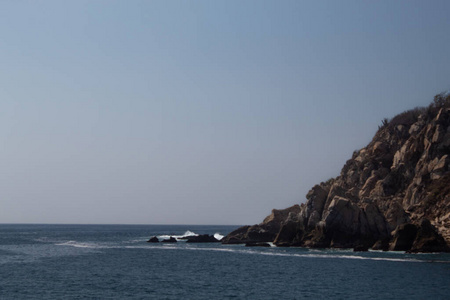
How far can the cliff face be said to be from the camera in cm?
10194

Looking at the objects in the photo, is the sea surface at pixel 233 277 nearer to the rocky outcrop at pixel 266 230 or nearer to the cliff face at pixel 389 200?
the cliff face at pixel 389 200

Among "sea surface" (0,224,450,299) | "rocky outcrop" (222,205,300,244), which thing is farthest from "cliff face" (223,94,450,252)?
"sea surface" (0,224,450,299)

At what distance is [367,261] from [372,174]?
54693 millimetres

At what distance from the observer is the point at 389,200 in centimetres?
11831

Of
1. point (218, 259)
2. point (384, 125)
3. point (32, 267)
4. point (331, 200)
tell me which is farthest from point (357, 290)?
point (384, 125)

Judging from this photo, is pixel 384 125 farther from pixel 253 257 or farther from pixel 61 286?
pixel 61 286

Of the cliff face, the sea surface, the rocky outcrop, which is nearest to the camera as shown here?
the sea surface

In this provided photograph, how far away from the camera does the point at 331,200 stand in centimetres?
11575

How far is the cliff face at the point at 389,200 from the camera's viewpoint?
334 ft

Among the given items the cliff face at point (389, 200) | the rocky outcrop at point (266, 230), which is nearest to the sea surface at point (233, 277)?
the cliff face at point (389, 200)

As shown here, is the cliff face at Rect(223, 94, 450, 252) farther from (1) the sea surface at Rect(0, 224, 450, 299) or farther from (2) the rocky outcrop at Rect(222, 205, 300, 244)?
(1) the sea surface at Rect(0, 224, 450, 299)

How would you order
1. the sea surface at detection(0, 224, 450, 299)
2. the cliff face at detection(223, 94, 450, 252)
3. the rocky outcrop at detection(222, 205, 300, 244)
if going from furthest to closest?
the rocky outcrop at detection(222, 205, 300, 244), the cliff face at detection(223, 94, 450, 252), the sea surface at detection(0, 224, 450, 299)

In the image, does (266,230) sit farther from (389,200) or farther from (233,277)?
(233,277)

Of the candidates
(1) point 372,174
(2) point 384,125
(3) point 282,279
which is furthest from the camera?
(2) point 384,125
